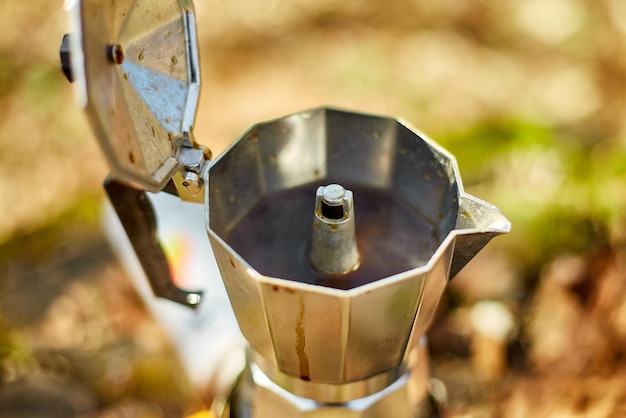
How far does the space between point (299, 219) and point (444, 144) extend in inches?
41.8

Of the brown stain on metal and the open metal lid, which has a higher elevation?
the open metal lid

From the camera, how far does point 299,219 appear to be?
857 mm

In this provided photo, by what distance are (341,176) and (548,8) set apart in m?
1.67

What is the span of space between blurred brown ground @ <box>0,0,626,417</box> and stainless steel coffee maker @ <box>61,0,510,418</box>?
50 cm

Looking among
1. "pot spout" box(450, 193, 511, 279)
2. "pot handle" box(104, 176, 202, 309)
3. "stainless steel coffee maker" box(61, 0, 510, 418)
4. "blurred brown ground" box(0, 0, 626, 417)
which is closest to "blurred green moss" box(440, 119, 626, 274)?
"blurred brown ground" box(0, 0, 626, 417)

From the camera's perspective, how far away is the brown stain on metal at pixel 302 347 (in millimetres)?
688

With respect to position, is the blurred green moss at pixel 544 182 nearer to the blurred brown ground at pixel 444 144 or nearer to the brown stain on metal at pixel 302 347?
the blurred brown ground at pixel 444 144

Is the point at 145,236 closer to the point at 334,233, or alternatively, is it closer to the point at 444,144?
the point at 334,233

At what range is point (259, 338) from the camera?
0.78 metres

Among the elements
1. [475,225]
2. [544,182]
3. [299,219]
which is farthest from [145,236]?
[544,182]

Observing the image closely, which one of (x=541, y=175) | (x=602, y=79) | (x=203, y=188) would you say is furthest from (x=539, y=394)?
(x=602, y=79)

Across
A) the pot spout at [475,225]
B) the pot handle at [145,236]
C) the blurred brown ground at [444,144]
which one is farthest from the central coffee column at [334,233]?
the blurred brown ground at [444,144]

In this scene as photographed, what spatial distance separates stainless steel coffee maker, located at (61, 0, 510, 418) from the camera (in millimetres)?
655

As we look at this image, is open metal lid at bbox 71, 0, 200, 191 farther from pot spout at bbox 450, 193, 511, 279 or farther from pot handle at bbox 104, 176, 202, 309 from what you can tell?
pot spout at bbox 450, 193, 511, 279
